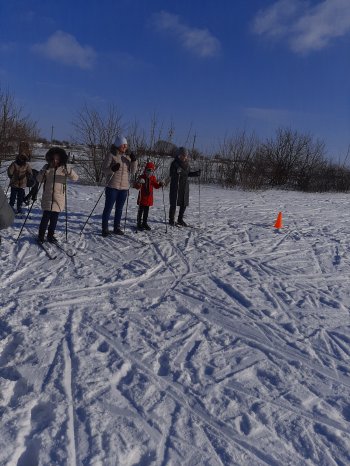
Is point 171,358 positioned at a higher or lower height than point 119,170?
lower

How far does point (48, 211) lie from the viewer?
6.86 m

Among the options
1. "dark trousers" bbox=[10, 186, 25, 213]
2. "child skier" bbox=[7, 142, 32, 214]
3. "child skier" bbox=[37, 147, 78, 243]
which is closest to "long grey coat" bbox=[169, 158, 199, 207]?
"child skier" bbox=[37, 147, 78, 243]

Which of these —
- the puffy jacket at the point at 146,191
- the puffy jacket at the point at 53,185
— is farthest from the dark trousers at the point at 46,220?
the puffy jacket at the point at 146,191

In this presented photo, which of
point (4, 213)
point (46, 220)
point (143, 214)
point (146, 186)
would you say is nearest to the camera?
point (4, 213)

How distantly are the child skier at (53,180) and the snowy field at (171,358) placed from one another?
760 mm

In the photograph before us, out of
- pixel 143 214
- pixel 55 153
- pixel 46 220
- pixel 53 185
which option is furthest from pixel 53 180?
pixel 143 214

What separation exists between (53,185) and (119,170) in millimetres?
1346

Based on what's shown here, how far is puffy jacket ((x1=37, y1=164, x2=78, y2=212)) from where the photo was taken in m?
6.75

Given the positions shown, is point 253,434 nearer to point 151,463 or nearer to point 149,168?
point 151,463

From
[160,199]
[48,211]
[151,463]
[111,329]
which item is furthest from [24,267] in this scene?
[160,199]

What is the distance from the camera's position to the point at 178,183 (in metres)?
8.72

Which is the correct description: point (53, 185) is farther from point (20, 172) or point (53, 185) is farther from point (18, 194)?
point (18, 194)

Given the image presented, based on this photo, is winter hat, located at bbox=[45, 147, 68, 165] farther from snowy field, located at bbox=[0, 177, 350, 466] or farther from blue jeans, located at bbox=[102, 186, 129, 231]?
snowy field, located at bbox=[0, 177, 350, 466]

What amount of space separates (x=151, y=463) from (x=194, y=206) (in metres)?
10.9
